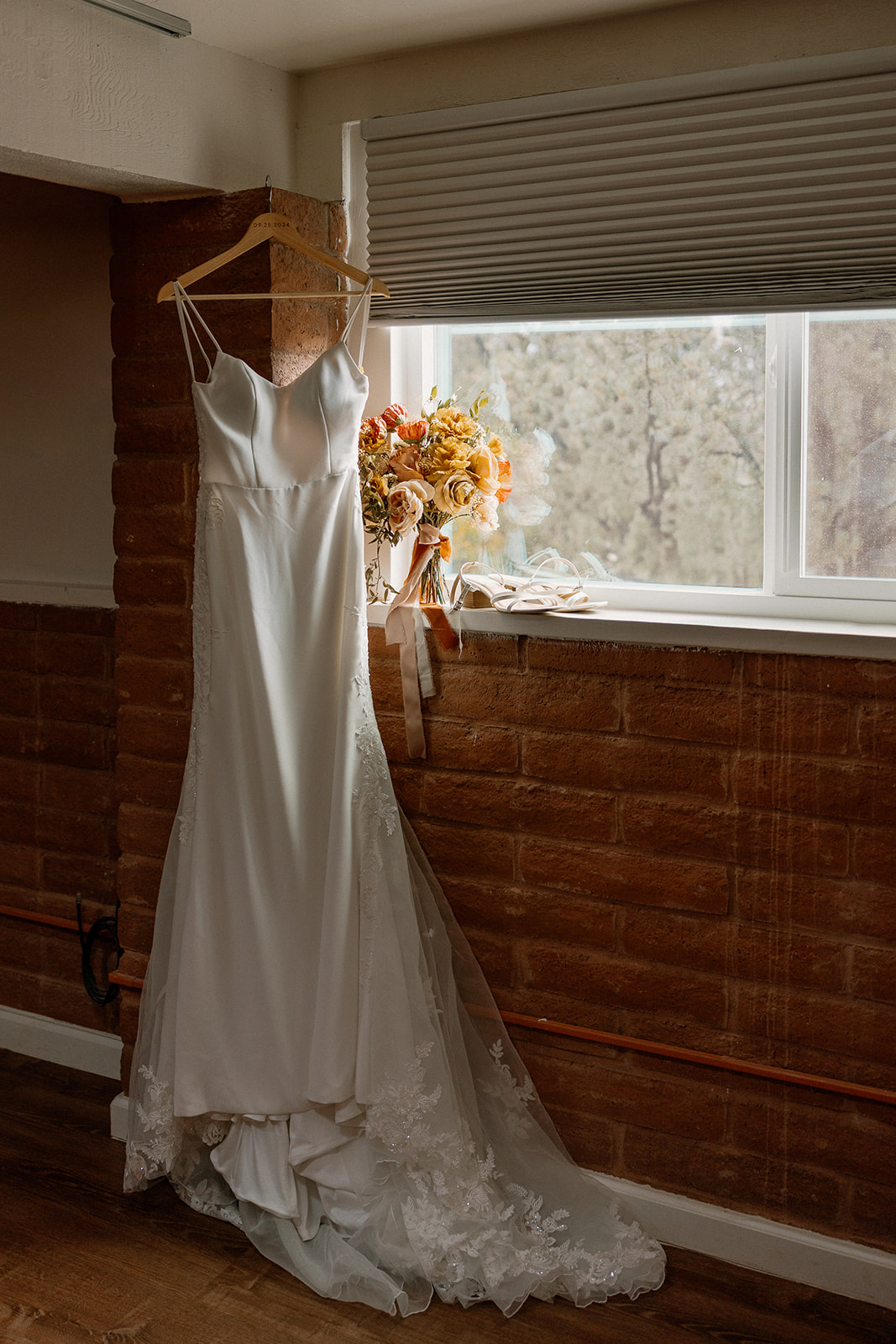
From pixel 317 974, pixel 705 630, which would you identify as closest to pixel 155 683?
pixel 317 974

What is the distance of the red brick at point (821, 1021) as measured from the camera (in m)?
2.02

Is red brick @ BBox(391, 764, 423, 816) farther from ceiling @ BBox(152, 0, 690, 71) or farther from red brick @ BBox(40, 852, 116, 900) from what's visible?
ceiling @ BBox(152, 0, 690, 71)

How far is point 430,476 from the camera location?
2.28 metres

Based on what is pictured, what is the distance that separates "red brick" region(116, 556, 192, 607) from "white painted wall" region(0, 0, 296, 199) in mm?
741

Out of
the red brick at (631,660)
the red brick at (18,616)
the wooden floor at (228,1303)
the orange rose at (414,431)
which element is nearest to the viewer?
the wooden floor at (228,1303)

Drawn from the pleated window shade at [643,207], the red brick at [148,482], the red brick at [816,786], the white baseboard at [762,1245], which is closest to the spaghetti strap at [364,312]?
the pleated window shade at [643,207]

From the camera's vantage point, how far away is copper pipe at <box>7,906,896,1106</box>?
2.04 m

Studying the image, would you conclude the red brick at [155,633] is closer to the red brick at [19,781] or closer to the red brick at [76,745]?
the red brick at [76,745]

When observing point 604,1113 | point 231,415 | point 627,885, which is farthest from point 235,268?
point 604,1113

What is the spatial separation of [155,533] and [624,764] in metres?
1.10

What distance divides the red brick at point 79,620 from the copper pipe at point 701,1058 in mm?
1307

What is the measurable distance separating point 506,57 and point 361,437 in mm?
775

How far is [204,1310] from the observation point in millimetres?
2047

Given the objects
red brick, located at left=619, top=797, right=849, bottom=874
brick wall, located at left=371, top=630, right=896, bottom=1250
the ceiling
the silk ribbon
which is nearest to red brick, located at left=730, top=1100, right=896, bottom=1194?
brick wall, located at left=371, top=630, right=896, bottom=1250
